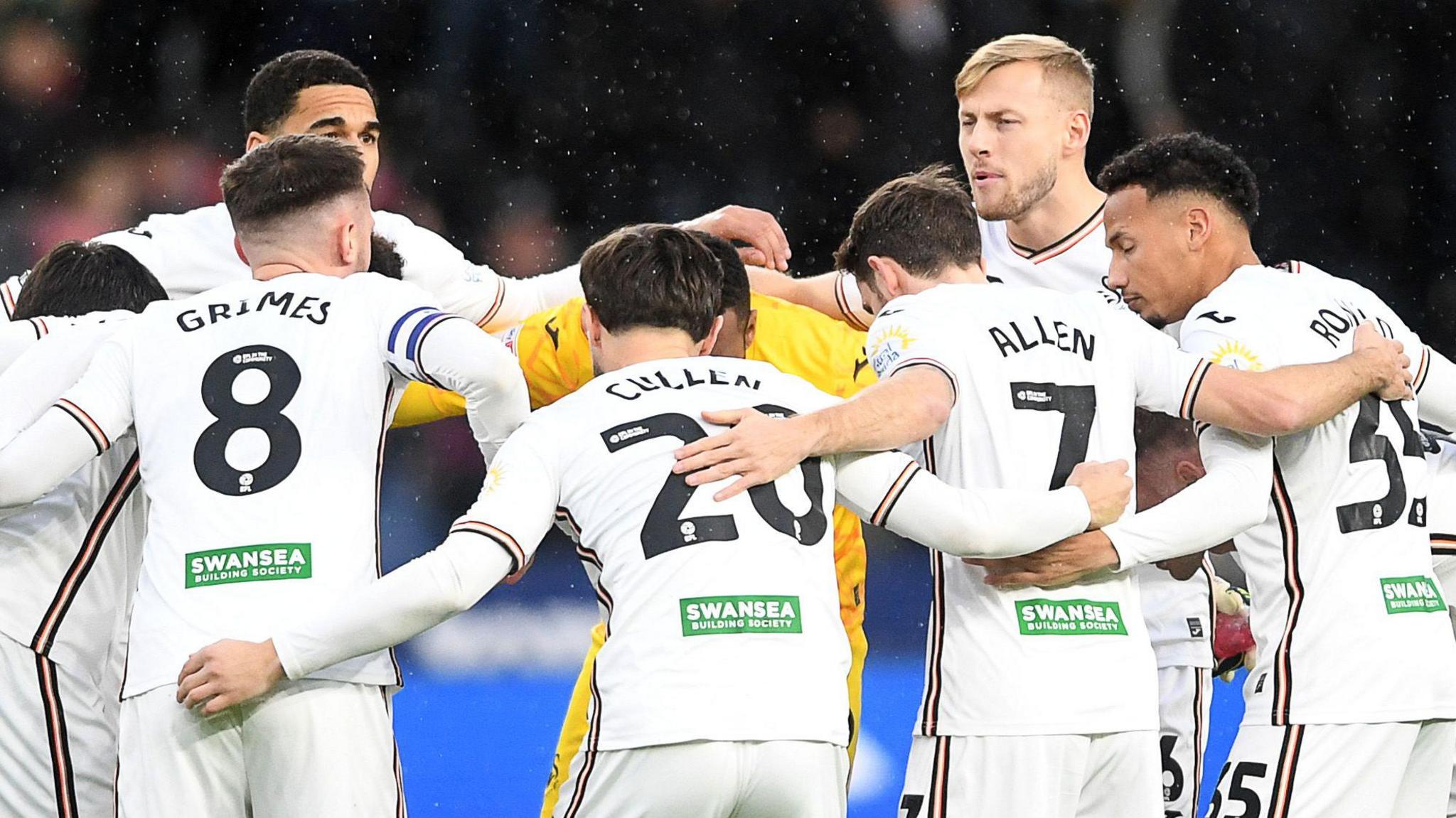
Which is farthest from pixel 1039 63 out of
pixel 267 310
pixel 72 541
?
pixel 72 541

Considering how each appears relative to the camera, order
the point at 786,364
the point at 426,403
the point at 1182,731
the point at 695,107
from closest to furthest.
Answer: the point at 786,364 → the point at 426,403 → the point at 1182,731 → the point at 695,107

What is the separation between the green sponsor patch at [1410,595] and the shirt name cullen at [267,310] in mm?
2559

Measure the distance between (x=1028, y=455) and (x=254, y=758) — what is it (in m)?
1.79

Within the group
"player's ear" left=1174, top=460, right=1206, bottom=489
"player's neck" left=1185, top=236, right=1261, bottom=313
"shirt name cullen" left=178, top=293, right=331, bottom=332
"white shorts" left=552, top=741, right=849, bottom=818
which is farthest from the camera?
"player's ear" left=1174, top=460, right=1206, bottom=489

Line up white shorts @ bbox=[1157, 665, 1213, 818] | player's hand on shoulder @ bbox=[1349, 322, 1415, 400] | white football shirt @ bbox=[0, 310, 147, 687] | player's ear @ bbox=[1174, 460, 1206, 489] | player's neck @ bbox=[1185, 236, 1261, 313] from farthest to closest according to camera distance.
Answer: player's ear @ bbox=[1174, 460, 1206, 489]
white shorts @ bbox=[1157, 665, 1213, 818]
player's neck @ bbox=[1185, 236, 1261, 313]
player's hand on shoulder @ bbox=[1349, 322, 1415, 400]
white football shirt @ bbox=[0, 310, 147, 687]

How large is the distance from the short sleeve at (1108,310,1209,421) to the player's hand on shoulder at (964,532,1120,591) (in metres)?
0.41

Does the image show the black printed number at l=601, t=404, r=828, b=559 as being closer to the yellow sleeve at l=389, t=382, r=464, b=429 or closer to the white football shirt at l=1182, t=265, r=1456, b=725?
the white football shirt at l=1182, t=265, r=1456, b=725

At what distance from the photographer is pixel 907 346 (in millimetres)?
3637

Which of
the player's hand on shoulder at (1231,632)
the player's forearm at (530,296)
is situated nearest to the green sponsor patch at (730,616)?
the player's forearm at (530,296)

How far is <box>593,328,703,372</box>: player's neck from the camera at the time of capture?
347 centimetres

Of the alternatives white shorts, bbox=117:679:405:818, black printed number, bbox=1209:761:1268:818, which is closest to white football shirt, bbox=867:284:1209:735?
black printed number, bbox=1209:761:1268:818

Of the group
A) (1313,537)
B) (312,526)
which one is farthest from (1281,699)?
(312,526)

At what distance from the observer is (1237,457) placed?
3.80 m

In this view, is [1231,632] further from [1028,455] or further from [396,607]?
[396,607]
